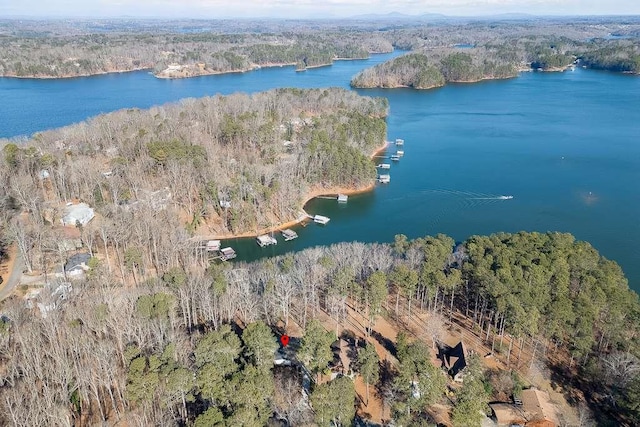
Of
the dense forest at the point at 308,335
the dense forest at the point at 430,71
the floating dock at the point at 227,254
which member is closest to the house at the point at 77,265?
the dense forest at the point at 308,335

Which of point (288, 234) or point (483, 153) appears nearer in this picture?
point (288, 234)

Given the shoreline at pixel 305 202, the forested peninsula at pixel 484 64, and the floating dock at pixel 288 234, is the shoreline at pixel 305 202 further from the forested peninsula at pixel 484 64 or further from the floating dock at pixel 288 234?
the forested peninsula at pixel 484 64

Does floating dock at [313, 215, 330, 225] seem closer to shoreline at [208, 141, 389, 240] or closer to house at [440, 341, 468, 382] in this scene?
shoreline at [208, 141, 389, 240]

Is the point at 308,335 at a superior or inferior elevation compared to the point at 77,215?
superior

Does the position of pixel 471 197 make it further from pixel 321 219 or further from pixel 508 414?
Answer: pixel 508 414

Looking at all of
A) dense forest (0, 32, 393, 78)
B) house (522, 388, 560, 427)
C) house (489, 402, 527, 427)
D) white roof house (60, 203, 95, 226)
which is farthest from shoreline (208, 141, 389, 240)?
dense forest (0, 32, 393, 78)

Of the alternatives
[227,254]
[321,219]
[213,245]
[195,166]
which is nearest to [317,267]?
[227,254]

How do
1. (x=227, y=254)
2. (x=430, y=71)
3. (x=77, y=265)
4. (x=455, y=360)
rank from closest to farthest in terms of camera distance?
(x=455, y=360)
(x=77, y=265)
(x=227, y=254)
(x=430, y=71)
